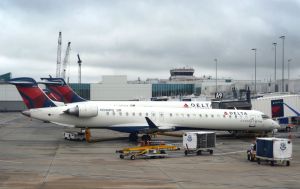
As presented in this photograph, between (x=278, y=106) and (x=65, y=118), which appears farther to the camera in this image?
(x=278, y=106)

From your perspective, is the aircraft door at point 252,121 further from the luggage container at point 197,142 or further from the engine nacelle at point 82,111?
the engine nacelle at point 82,111

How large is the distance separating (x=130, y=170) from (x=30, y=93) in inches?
715

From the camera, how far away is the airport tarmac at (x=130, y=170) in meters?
20.1

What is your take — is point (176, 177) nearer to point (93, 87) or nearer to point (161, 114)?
point (161, 114)

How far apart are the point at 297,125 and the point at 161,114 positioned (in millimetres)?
23202

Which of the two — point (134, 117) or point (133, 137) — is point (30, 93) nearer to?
point (134, 117)

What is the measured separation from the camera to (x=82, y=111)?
1537 inches

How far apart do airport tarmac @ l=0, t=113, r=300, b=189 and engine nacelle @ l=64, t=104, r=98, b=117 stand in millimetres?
4665

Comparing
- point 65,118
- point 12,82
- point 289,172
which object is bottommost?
point 289,172

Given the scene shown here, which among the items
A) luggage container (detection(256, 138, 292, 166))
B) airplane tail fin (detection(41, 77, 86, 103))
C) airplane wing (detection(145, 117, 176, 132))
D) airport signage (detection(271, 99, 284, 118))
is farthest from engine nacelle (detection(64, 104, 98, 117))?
airport signage (detection(271, 99, 284, 118))

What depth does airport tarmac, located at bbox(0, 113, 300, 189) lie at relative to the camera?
20062 mm

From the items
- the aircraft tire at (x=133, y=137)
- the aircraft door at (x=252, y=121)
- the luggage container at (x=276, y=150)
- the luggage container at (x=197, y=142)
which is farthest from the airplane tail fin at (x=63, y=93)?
the luggage container at (x=276, y=150)

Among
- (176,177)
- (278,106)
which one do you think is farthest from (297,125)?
(176,177)

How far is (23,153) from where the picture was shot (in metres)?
31.0
